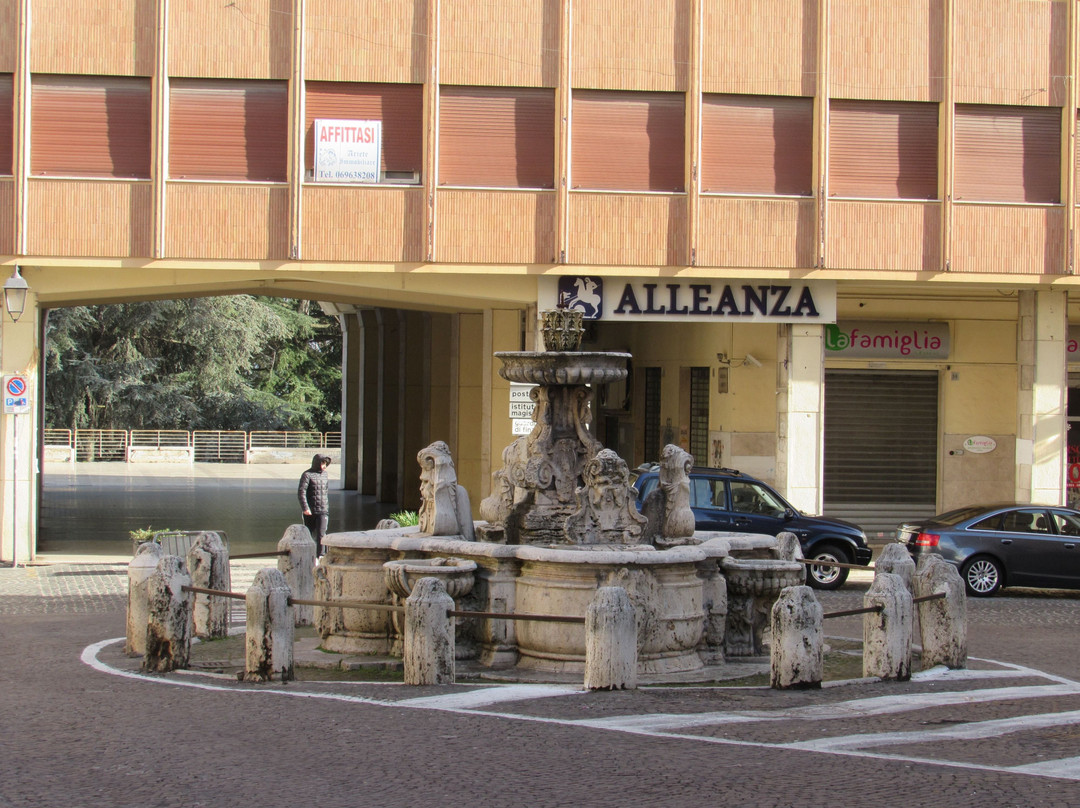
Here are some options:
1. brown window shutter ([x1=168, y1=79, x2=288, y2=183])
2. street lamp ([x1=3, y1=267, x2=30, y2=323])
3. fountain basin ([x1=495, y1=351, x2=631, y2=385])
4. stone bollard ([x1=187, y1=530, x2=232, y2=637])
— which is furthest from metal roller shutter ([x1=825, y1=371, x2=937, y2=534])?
stone bollard ([x1=187, y1=530, x2=232, y2=637])

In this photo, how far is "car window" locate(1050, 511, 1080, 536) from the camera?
19.9 metres

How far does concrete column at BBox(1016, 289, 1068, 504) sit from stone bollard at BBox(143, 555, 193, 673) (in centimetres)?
1617

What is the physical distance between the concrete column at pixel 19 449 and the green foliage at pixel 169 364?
29.1 metres

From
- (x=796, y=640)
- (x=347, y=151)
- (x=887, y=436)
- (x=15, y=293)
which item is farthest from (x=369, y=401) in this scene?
(x=796, y=640)

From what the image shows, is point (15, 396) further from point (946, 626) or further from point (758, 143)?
point (946, 626)

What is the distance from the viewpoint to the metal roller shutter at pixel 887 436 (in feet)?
88.2

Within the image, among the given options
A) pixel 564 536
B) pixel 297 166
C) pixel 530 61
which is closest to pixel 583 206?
pixel 530 61

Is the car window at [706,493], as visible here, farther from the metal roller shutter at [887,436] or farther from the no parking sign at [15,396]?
the no parking sign at [15,396]

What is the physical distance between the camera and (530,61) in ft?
75.7

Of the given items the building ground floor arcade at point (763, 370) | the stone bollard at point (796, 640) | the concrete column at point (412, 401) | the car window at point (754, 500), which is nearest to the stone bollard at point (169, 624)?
the stone bollard at point (796, 640)

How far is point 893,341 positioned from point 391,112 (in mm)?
9857

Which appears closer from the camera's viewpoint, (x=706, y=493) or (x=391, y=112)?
(x=706, y=493)

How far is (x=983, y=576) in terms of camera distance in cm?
1959

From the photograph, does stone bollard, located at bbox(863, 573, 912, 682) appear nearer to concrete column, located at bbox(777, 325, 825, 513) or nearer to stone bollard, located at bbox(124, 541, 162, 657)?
stone bollard, located at bbox(124, 541, 162, 657)
